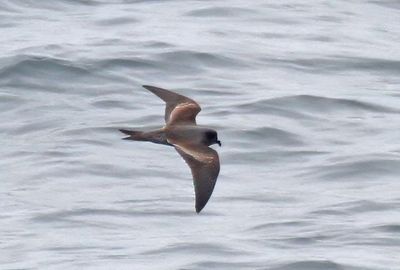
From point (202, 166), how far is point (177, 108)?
128 cm

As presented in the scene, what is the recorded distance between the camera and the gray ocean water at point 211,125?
1263 centimetres

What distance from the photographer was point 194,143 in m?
10.7

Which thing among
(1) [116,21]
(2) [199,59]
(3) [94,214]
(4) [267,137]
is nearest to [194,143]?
(3) [94,214]

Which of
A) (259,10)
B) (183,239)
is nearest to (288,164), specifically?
(183,239)

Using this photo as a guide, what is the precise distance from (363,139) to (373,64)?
8.52ft

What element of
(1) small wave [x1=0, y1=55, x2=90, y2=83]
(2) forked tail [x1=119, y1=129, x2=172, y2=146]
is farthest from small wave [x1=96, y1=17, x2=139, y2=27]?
(2) forked tail [x1=119, y1=129, x2=172, y2=146]

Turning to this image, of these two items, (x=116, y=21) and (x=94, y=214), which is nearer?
(x=94, y=214)

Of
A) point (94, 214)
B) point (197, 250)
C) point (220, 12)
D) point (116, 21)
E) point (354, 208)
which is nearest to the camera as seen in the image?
point (197, 250)

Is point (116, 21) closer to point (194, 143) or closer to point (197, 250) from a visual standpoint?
point (197, 250)

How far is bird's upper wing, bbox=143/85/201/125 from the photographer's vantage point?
11422 millimetres

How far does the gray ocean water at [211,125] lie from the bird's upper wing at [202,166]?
1.47m

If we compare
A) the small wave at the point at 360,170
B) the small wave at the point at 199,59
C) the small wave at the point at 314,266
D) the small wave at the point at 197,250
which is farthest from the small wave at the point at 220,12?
the small wave at the point at 314,266

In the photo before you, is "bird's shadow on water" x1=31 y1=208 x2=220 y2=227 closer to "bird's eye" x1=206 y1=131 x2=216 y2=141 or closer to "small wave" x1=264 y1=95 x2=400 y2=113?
"bird's eye" x1=206 y1=131 x2=216 y2=141

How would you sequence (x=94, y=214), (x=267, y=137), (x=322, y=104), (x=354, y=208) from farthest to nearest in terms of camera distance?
(x=322, y=104) → (x=267, y=137) → (x=354, y=208) → (x=94, y=214)
